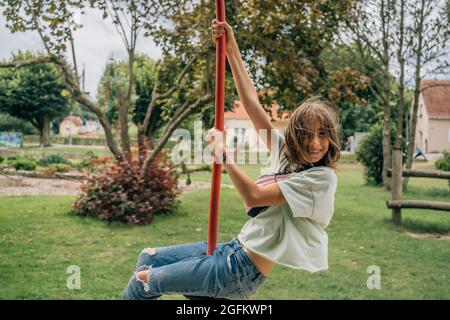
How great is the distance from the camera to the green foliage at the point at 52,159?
6357 mm

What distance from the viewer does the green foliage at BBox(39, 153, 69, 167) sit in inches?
250

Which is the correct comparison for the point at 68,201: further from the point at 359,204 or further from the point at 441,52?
the point at 441,52

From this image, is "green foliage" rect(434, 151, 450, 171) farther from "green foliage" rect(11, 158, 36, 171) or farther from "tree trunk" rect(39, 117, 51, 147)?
"green foliage" rect(11, 158, 36, 171)

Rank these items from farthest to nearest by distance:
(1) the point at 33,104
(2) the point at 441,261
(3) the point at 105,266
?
(1) the point at 33,104 < (2) the point at 441,261 < (3) the point at 105,266

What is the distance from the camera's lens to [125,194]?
15.1 ft

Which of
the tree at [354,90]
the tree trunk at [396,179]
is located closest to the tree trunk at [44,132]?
the tree at [354,90]

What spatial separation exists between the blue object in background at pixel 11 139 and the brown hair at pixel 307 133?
4.62m

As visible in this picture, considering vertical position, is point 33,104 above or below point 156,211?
above

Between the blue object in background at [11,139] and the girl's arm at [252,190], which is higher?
the blue object in background at [11,139]

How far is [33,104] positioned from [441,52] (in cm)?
466

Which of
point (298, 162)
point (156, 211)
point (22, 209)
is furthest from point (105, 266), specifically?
point (298, 162)

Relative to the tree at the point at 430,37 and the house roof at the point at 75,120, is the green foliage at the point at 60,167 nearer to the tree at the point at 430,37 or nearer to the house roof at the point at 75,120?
the house roof at the point at 75,120
